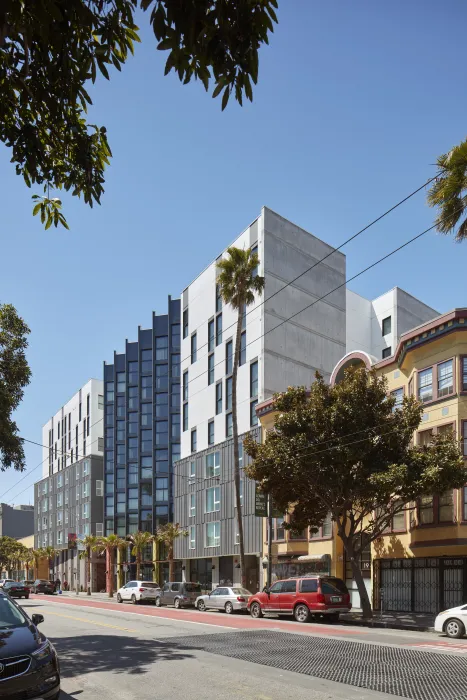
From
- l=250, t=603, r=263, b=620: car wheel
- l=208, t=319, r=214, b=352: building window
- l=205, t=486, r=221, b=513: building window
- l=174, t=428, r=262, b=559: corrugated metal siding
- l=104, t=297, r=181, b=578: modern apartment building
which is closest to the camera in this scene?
l=250, t=603, r=263, b=620: car wheel

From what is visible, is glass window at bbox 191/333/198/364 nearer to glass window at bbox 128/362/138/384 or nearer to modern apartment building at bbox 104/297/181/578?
modern apartment building at bbox 104/297/181/578

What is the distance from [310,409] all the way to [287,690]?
19462 mm

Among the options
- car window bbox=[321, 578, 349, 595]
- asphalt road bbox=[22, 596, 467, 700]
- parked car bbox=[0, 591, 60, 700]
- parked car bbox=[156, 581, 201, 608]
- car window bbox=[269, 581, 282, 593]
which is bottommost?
parked car bbox=[156, 581, 201, 608]

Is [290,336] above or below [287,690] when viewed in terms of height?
above

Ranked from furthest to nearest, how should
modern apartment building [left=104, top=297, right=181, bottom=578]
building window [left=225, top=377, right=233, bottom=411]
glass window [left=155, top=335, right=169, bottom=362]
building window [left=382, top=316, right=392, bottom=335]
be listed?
1. glass window [left=155, top=335, right=169, bottom=362]
2. modern apartment building [left=104, top=297, right=181, bottom=578]
3. building window [left=382, top=316, right=392, bottom=335]
4. building window [left=225, top=377, right=233, bottom=411]

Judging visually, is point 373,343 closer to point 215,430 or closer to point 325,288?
point 325,288

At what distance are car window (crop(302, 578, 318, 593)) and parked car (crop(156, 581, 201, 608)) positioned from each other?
15333mm

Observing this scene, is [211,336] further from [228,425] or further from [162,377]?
[162,377]

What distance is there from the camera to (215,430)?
55.0m

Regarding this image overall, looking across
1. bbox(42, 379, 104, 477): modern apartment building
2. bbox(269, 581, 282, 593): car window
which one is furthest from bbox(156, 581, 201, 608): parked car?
bbox(42, 379, 104, 477): modern apartment building

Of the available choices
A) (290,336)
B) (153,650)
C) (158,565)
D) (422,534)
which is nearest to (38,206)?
(153,650)

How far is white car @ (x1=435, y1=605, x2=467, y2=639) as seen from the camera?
2094 cm

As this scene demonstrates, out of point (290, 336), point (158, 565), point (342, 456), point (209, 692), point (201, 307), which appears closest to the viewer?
point (209, 692)

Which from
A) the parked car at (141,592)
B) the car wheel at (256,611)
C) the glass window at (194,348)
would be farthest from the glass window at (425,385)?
the glass window at (194,348)
